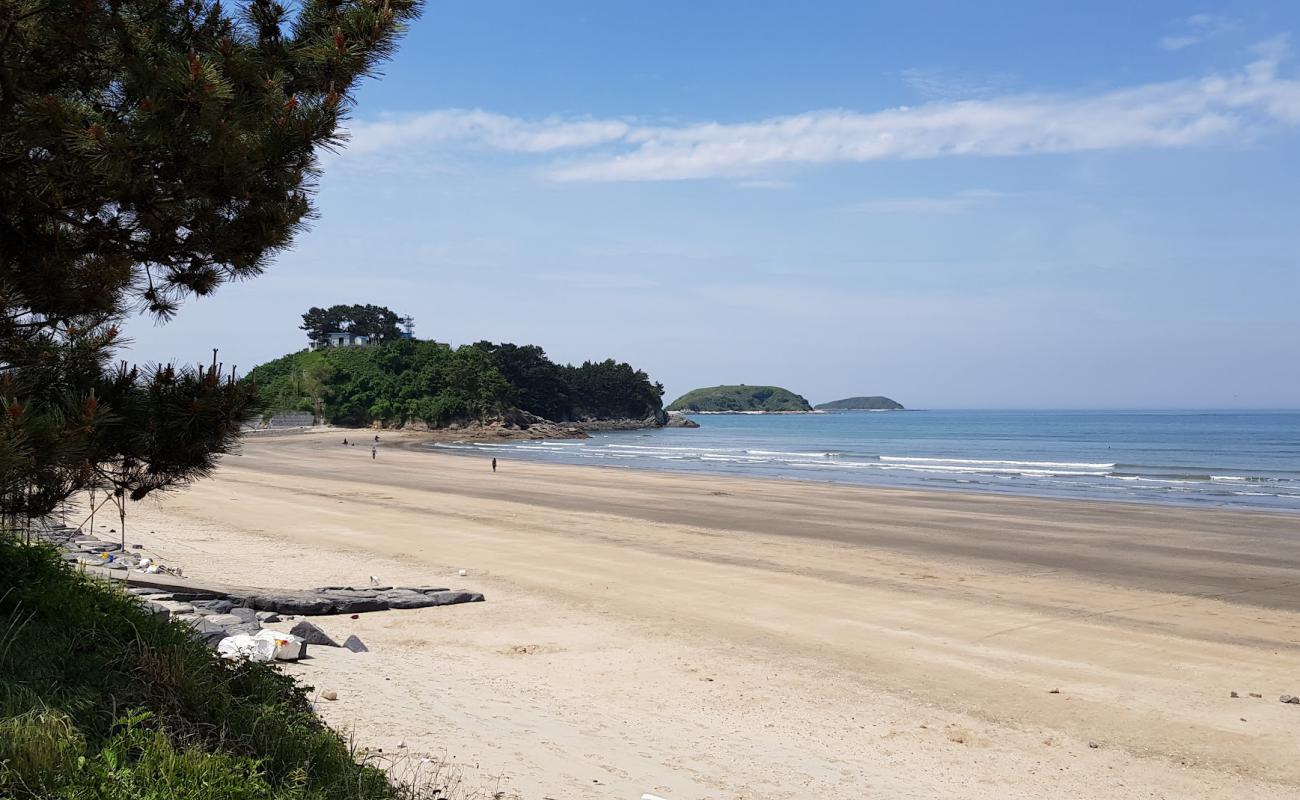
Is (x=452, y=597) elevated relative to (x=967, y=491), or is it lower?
elevated

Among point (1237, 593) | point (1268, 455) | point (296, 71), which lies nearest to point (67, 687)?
point (296, 71)

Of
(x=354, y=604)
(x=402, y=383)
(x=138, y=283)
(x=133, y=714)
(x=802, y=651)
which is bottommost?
(x=802, y=651)

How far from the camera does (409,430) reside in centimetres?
10144

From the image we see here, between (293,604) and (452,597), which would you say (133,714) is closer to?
(293,604)

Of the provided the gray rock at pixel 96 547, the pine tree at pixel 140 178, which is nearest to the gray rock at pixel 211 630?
the pine tree at pixel 140 178

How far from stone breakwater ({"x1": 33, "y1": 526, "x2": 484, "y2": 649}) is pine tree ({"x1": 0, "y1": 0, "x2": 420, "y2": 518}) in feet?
8.55

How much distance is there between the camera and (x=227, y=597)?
1023 centimetres

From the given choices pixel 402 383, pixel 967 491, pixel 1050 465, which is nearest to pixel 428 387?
pixel 402 383

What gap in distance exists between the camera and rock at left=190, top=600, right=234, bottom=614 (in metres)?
9.32

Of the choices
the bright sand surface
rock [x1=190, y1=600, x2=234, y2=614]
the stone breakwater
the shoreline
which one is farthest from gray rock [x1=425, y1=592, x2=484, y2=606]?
the shoreline

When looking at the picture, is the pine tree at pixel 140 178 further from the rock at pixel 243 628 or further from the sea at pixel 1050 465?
the sea at pixel 1050 465

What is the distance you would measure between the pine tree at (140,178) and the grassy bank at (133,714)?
825mm

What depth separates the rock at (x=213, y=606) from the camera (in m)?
9.32

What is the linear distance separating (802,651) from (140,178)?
8.12m
